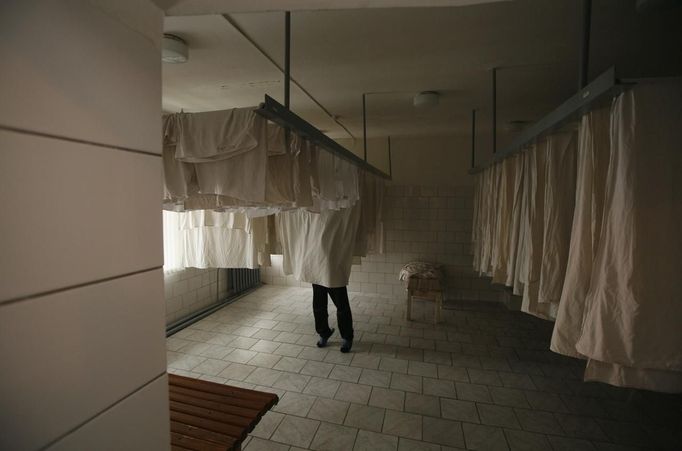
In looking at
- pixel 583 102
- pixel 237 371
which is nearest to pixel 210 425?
pixel 237 371

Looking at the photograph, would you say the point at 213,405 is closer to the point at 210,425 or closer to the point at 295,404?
the point at 210,425

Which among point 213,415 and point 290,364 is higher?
point 213,415

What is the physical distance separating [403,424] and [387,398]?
26 cm

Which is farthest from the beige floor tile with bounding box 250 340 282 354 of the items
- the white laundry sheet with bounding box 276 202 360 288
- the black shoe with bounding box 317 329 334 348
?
the white laundry sheet with bounding box 276 202 360 288

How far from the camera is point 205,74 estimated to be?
2066 mm

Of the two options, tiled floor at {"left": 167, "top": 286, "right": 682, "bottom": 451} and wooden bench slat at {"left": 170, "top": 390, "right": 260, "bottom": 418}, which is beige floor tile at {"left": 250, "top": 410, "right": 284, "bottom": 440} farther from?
wooden bench slat at {"left": 170, "top": 390, "right": 260, "bottom": 418}

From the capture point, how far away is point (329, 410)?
1.99 metres

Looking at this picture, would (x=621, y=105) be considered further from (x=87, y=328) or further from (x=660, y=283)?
(x=87, y=328)

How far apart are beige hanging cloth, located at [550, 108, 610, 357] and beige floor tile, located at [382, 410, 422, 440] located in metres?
1.18

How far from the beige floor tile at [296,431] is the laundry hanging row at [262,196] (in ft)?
3.52

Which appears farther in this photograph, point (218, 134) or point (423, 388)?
point (423, 388)

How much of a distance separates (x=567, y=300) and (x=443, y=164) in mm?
3545

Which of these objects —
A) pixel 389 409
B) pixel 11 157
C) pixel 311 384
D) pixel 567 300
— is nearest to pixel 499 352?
pixel 389 409

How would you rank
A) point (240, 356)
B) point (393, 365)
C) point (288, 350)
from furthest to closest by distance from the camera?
point (288, 350), point (240, 356), point (393, 365)
